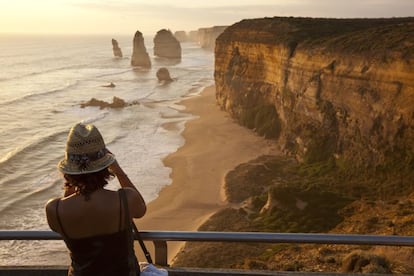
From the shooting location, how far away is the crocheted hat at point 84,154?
9.08 feet

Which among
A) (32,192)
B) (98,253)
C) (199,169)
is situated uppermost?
(98,253)

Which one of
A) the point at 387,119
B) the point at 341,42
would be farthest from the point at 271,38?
the point at 387,119

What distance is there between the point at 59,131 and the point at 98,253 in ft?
107

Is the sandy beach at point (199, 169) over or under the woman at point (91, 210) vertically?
under

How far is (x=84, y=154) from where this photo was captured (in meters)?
2.78

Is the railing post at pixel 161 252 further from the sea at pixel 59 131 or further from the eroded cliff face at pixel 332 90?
the eroded cliff face at pixel 332 90

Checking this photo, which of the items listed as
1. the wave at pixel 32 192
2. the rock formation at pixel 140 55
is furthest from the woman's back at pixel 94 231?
the rock formation at pixel 140 55

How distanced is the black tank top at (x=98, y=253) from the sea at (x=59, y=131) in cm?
1140

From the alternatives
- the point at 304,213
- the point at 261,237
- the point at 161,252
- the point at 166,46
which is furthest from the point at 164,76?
the point at 261,237

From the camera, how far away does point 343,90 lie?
784 inches

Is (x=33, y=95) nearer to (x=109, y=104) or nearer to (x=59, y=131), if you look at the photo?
(x=109, y=104)

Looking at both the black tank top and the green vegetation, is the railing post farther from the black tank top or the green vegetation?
the green vegetation

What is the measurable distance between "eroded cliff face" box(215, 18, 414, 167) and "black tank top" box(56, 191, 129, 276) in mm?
15730

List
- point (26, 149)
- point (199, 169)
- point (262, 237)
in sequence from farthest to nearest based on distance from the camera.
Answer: point (26, 149)
point (199, 169)
point (262, 237)
